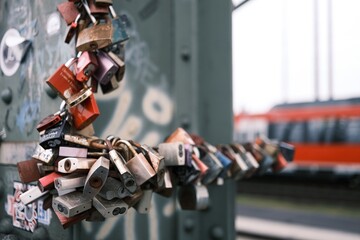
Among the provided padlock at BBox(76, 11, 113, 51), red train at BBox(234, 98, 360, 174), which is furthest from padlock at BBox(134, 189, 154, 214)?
red train at BBox(234, 98, 360, 174)

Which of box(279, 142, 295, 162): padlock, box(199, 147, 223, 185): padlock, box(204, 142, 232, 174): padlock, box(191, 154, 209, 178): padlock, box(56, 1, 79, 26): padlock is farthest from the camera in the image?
box(279, 142, 295, 162): padlock

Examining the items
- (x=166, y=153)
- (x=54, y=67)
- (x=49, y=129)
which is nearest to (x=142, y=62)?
(x=54, y=67)

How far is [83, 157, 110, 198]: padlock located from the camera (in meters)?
1.20

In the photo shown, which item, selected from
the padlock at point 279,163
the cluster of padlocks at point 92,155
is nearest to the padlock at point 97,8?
the cluster of padlocks at point 92,155

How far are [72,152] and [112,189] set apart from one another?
178 millimetres

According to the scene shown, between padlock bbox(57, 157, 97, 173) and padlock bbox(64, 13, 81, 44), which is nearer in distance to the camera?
padlock bbox(57, 157, 97, 173)

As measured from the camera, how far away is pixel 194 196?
1711 millimetres

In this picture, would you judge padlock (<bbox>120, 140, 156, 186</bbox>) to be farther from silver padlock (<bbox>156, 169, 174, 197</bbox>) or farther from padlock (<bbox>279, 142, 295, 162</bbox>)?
padlock (<bbox>279, 142, 295, 162</bbox>)

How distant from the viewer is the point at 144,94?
81.4 inches

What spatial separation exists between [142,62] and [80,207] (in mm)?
1020

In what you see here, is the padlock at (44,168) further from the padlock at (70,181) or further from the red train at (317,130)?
the red train at (317,130)

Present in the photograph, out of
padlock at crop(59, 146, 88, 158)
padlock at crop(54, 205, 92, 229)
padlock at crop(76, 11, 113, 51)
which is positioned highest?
padlock at crop(76, 11, 113, 51)

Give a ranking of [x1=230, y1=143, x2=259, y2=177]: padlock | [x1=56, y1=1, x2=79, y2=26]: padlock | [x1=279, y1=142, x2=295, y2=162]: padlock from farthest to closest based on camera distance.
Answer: [x1=279, y1=142, x2=295, y2=162]: padlock, [x1=230, y1=143, x2=259, y2=177]: padlock, [x1=56, y1=1, x2=79, y2=26]: padlock

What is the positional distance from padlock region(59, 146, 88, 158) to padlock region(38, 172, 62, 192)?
0.07m
